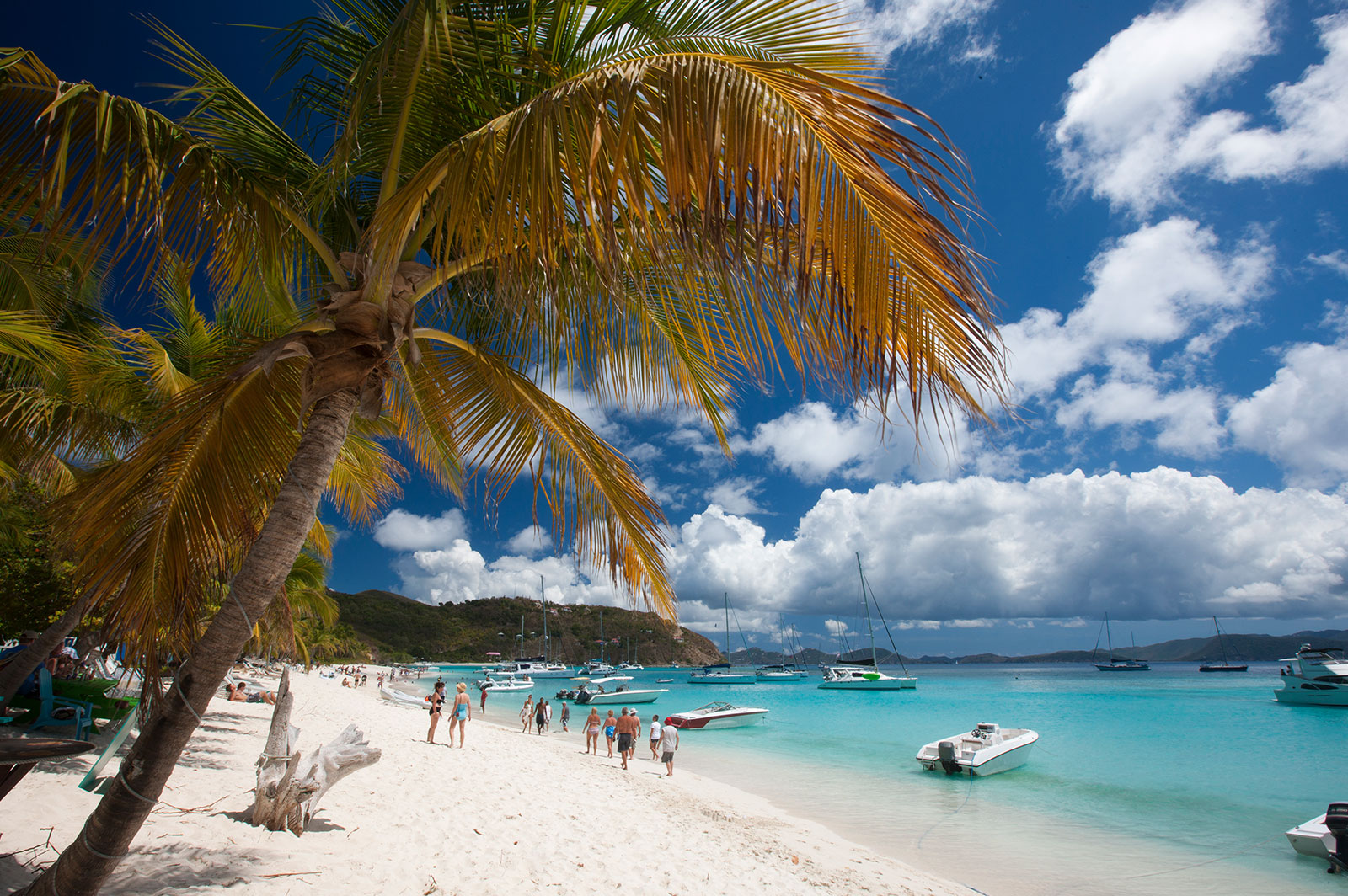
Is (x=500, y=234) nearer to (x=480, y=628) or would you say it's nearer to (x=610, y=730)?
(x=610, y=730)

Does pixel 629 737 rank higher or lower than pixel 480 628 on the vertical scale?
higher

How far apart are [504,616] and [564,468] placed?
115 meters

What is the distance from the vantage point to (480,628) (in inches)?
4387

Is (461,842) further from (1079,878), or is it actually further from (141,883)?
(1079,878)

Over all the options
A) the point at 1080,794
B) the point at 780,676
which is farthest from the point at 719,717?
the point at 780,676

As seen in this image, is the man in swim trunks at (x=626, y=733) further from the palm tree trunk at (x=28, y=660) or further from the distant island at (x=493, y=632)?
the distant island at (x=493, y=632)

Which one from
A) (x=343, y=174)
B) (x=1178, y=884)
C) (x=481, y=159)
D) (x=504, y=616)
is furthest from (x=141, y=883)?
(x=504, y=616)

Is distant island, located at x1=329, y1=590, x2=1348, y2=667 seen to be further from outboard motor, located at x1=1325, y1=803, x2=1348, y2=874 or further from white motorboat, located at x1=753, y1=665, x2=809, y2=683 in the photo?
outboard motor, located at x1=1325, y1=803, x2=1348, y2=874

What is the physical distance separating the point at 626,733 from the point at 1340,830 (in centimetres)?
1198

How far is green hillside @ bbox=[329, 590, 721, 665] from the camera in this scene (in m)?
101

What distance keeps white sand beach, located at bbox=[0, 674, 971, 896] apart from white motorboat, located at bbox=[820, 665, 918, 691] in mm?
53479

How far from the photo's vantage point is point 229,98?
3359 millimetres

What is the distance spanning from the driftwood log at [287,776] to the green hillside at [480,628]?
9281 cm

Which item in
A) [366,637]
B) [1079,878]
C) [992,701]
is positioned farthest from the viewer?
[366,637]
